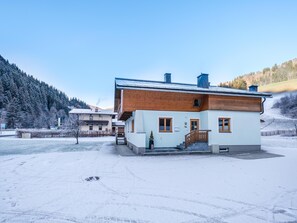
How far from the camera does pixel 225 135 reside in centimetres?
1385

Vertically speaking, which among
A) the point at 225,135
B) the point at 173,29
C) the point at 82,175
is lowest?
the point at 82,175

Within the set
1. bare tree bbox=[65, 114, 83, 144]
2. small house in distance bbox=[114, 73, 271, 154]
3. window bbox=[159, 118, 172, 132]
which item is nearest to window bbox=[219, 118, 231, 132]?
small house in distance bbox=[114, 73, 271, 154]

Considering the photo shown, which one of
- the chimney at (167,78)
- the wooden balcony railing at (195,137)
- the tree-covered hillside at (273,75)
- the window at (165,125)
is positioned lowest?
the wooden balcony railing at (195,137)

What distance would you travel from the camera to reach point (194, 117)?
14.7m

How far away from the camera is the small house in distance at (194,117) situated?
1330 centimetres

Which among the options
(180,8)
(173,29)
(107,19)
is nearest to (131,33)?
(107,19)

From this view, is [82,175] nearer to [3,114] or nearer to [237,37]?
[237,37]

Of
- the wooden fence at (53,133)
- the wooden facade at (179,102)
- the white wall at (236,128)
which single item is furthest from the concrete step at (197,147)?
the wooden fence at (53,133)

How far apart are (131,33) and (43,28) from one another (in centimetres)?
896

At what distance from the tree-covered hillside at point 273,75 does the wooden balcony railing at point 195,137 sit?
320 feet

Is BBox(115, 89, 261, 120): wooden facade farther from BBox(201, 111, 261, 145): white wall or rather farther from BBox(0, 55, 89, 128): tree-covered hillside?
BBox(0, 55, 89, 128): tree-covered hillside

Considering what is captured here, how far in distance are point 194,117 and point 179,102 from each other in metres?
1.96

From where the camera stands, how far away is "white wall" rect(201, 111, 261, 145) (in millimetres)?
13609

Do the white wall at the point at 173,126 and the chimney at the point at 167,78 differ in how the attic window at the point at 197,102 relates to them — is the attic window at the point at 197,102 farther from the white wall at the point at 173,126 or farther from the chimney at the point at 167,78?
the chimney at the point at 167,78
